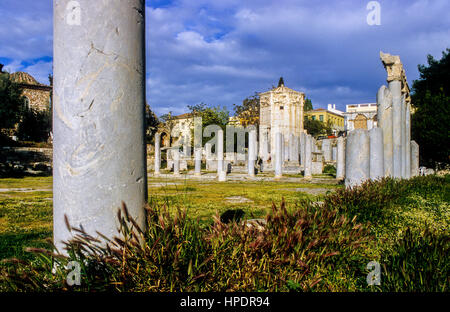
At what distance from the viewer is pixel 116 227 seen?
2.49 meters

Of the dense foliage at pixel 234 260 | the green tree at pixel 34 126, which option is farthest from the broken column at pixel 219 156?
the green tree at pixel 34 126

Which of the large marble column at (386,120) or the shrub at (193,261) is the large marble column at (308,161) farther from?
the shrub at (193,261)

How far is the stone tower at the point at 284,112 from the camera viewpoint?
3744 cm

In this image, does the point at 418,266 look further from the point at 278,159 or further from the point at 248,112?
the point at 248,112

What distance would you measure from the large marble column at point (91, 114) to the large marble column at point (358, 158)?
6371mm

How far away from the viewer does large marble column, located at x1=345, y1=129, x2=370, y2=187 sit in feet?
25.4

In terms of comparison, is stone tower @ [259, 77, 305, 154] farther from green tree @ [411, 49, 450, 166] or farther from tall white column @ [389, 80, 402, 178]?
tall white column @ [389, 80, 402, 178]

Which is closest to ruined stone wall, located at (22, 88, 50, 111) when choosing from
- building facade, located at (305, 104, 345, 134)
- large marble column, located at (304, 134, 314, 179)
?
large marble column, located at (304, 134, 314, 179)

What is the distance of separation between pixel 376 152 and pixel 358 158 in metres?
1.26

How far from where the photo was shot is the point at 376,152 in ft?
28.7

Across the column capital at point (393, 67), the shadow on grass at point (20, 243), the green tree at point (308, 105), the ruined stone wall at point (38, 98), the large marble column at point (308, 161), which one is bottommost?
the shadow on grass at point (20, 243)

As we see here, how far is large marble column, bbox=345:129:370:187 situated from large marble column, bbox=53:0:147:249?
6371 millimetres

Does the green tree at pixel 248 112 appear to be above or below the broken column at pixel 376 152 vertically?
above

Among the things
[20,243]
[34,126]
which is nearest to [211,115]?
[34,126]
